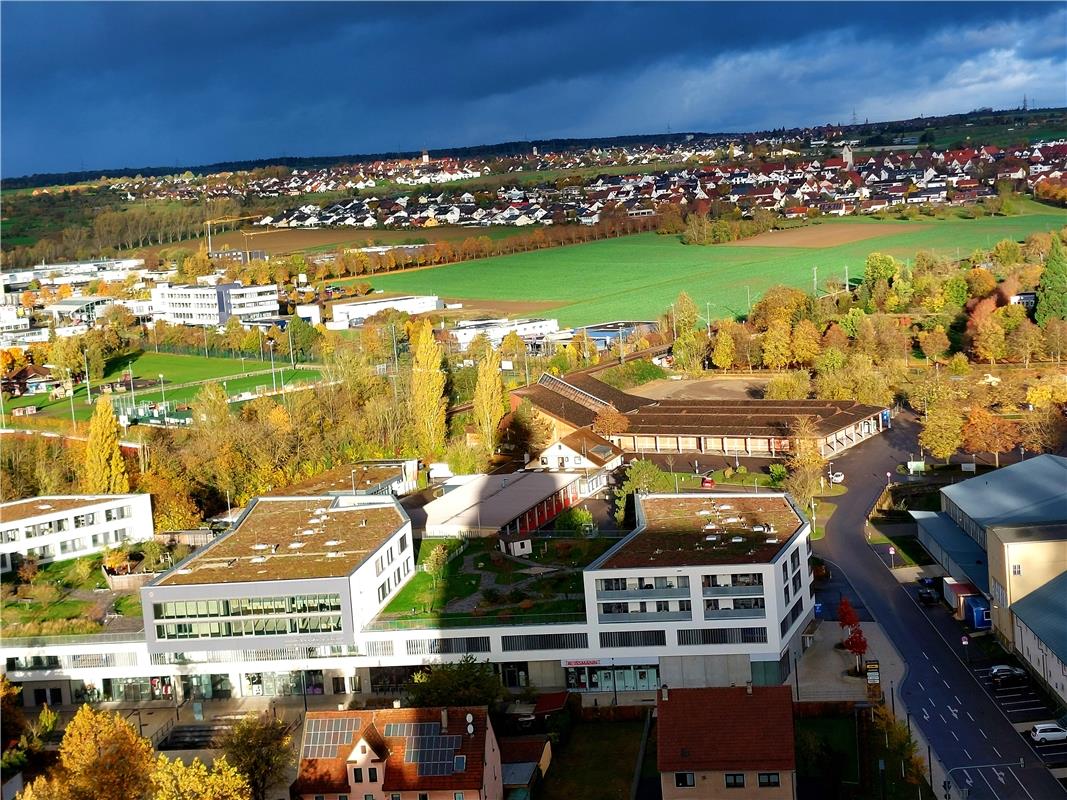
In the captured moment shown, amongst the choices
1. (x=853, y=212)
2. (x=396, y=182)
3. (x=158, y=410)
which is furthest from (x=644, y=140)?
(x=158, y=410)

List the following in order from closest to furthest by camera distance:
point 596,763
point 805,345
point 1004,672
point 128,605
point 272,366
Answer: point 596,763
point 1004,672
point 128,605
point 805,345
point 272,366

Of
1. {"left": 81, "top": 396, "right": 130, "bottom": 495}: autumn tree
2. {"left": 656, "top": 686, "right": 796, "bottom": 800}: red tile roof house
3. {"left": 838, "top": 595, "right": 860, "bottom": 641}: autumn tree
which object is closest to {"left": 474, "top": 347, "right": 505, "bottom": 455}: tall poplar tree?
{"left": 81, "top": 396, "right": 130, "bottom": 495}: autumn tree

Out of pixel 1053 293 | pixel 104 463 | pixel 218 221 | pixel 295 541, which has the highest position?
pixel 218 221

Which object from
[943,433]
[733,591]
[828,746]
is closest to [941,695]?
[828,746]

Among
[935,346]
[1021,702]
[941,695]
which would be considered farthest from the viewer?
[935,346]

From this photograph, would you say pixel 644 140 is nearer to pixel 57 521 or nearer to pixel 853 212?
pixel 853 212

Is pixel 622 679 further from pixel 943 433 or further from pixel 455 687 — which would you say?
pixel 943 433

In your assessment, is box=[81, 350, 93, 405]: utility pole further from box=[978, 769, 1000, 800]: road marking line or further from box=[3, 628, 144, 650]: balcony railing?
box=[978, 769, 1000, 800]: road marking line

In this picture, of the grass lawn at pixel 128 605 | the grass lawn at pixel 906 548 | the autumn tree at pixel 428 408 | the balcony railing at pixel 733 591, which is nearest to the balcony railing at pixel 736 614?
the balcony railing at pixel 733 591
